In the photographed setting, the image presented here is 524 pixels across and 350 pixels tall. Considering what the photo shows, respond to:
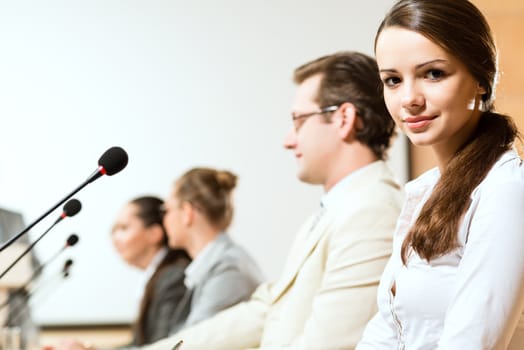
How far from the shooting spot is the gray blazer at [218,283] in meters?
2.85

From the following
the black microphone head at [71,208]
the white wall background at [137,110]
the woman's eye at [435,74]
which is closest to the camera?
the woman's eye at [435,74]

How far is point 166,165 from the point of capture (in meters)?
4.11

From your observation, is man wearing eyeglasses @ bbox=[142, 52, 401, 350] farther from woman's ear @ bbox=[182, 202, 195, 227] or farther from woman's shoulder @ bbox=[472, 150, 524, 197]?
woman's ear @ bbox=[182, 202, 195, 227]

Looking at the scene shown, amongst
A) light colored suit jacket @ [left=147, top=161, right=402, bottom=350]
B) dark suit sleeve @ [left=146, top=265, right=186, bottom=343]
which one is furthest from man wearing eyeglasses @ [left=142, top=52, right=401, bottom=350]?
dark suit sleeve @ [left=146, top=265, right=186, bottom=343]

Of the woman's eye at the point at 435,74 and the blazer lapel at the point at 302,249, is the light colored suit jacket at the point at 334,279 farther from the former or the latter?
the woman's eye at the point at 435,74

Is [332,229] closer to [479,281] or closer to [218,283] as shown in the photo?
[479,281]

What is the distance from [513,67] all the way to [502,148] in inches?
93.5

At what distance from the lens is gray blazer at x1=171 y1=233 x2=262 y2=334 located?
2852 mm

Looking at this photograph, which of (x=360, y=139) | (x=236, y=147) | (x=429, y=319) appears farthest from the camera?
(x=236, y=147)

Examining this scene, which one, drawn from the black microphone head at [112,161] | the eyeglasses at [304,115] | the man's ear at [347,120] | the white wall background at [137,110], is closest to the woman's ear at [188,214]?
the white wall background at [137,110]

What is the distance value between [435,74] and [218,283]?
1.81 metres

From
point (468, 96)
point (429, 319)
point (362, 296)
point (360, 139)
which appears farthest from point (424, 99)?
point (360, 139)

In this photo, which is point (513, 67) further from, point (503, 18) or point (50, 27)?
point (50, 27)

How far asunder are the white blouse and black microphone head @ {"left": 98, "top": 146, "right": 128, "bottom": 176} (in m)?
0.45
